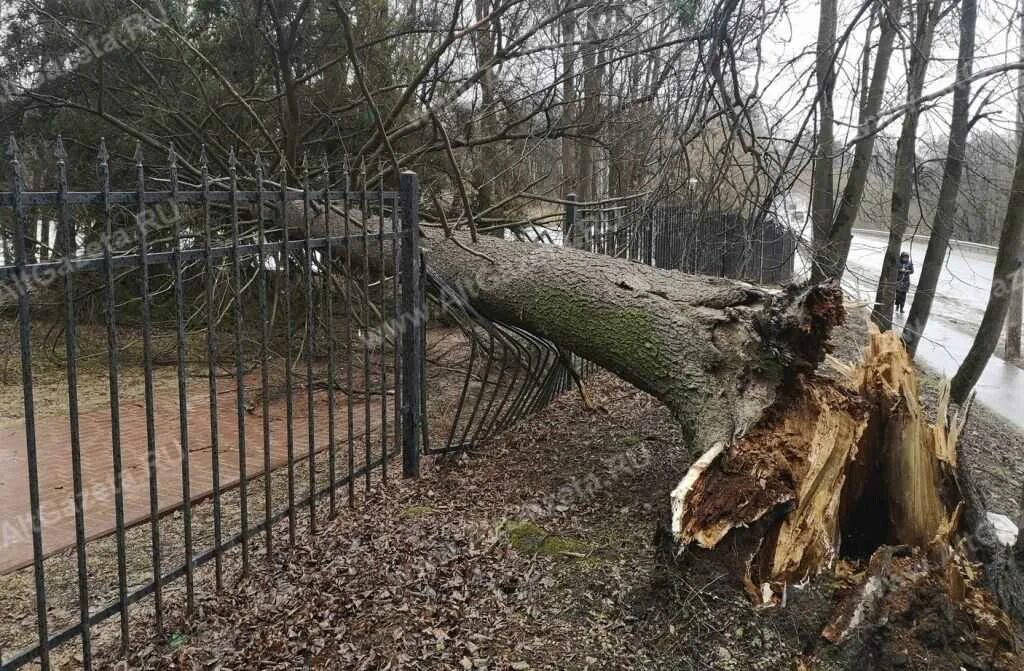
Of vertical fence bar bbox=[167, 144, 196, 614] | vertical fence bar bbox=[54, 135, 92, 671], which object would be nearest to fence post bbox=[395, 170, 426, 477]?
vertical fence bar bbox=[167, 144, 196, 614]

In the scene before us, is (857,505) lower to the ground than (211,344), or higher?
lower

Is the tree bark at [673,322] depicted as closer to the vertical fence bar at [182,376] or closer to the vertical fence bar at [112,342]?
the vertical fence bar at [182,376]

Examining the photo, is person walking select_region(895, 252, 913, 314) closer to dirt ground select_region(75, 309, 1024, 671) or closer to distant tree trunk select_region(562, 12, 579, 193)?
distant tree trunk select_region(562, 12, 579, 193)

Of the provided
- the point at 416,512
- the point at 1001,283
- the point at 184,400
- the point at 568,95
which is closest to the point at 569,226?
the point at 568,95

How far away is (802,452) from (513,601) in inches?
53.5

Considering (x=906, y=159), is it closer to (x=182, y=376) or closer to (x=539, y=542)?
(x=539, y=542)

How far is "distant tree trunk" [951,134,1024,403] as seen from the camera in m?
6.31

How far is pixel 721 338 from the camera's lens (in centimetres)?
377

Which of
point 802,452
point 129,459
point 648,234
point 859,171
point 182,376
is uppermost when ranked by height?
point 859,171

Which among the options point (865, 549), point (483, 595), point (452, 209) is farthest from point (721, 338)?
point (452, 209)

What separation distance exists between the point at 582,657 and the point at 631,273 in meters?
2.27

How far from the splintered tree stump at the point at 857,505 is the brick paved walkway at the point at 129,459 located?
2882mm

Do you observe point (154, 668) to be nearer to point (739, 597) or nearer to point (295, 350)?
point (739, 597)

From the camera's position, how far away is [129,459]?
19.0 ft
